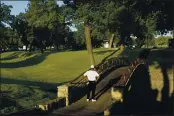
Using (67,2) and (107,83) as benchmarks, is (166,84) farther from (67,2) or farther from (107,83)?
(67,2)

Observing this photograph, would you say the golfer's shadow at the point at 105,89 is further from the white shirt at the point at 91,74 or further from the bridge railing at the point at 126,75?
the white shirt at the point at 91,74

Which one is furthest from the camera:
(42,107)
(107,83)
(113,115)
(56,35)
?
(56,35)

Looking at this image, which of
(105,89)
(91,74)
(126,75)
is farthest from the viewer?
(126,75)

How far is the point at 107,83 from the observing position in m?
24.7

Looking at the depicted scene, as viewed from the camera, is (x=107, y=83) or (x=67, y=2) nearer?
(x=107, y=83)

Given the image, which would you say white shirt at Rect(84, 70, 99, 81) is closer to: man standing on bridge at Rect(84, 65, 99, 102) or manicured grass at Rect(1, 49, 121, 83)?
man standing on bridge at Rect(84, 65, 99, 102)

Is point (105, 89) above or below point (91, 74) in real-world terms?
below

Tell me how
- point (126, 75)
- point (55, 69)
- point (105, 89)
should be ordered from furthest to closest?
point (55, 69), point (126, 75), point (105, 89)

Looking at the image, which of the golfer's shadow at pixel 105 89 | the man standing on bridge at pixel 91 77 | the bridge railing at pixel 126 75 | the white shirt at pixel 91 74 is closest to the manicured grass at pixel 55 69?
the bridge railing at pixel 126 75

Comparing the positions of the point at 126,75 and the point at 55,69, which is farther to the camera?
the point at 55,69

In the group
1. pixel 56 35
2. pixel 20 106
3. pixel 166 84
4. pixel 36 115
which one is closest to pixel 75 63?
pixel 166 84

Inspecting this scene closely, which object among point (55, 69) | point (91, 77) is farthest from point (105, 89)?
point (55, 69)

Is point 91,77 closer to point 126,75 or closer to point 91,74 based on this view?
point 91,74

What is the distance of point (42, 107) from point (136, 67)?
36.6 feet
